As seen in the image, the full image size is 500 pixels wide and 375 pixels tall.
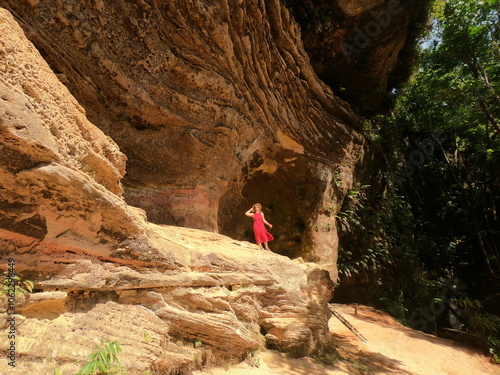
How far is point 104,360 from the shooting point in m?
2.38

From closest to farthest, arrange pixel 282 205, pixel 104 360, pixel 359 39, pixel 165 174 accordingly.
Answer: pixel 104 360, pixel 165 174, pixel 282 205, pixel 359 39

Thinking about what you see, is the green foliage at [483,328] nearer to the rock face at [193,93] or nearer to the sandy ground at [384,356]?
the sandy ground at [384,356]

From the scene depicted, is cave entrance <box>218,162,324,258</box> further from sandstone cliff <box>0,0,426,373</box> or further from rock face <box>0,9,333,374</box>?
rock face <box>0,9,333,374</box>

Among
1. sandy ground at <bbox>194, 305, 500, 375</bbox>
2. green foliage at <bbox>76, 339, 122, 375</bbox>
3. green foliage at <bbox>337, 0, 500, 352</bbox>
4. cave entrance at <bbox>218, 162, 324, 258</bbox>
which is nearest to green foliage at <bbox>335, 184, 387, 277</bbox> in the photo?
green foliage at <bbox>337, 0, 500, 352</bbox>

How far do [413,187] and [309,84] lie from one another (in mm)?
8802

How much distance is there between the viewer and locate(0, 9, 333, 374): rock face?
2.26 m

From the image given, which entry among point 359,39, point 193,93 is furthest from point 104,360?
point 359,39

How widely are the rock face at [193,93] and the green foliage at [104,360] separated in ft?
11.1

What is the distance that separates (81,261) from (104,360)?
78 centimetres

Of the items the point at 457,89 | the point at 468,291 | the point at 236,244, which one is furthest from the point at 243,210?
the point at 468,291

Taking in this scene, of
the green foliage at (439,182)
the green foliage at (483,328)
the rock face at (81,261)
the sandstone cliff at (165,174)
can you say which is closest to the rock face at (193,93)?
the sandstone cliff at (165,174)

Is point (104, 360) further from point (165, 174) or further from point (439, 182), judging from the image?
point (439, 182)

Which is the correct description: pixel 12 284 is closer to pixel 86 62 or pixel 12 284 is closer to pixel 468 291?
pixel 86 62

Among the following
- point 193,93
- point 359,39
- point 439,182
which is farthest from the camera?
point 439,182
